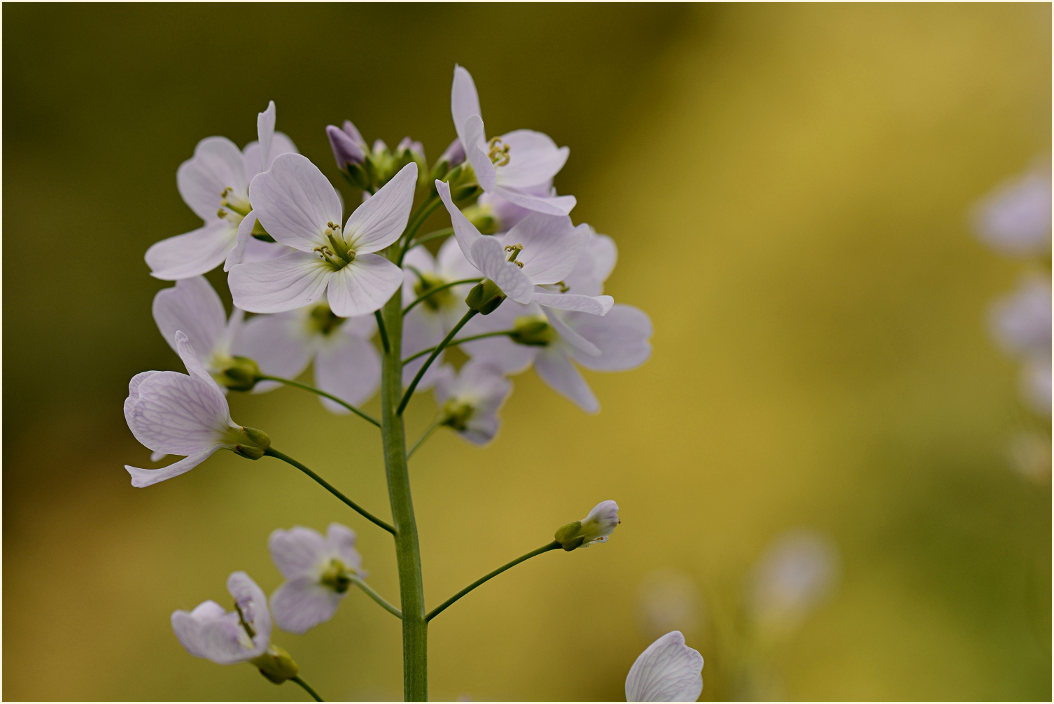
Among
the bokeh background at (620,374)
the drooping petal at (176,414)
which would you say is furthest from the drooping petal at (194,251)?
the bokeh background at (620,374)

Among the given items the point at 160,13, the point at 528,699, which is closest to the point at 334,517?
the point at 528,699

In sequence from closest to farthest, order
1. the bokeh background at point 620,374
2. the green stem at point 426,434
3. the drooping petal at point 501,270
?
the drooping petal at point 501,270
the green stem at point 426,434
the bokeh background at point 620,374

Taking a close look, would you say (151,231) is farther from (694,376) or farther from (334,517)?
(694,376)

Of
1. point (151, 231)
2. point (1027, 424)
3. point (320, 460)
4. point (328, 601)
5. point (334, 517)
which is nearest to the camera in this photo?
point (328, 601)

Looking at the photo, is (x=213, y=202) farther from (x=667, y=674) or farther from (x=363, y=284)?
(x=667, y=674)

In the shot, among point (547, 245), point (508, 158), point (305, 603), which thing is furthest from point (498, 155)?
point (305, 603)

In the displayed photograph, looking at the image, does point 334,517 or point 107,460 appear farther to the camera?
point 107,460

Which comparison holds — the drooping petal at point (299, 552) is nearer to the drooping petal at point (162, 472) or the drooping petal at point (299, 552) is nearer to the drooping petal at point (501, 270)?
the drooping petal at point (162, 472)
